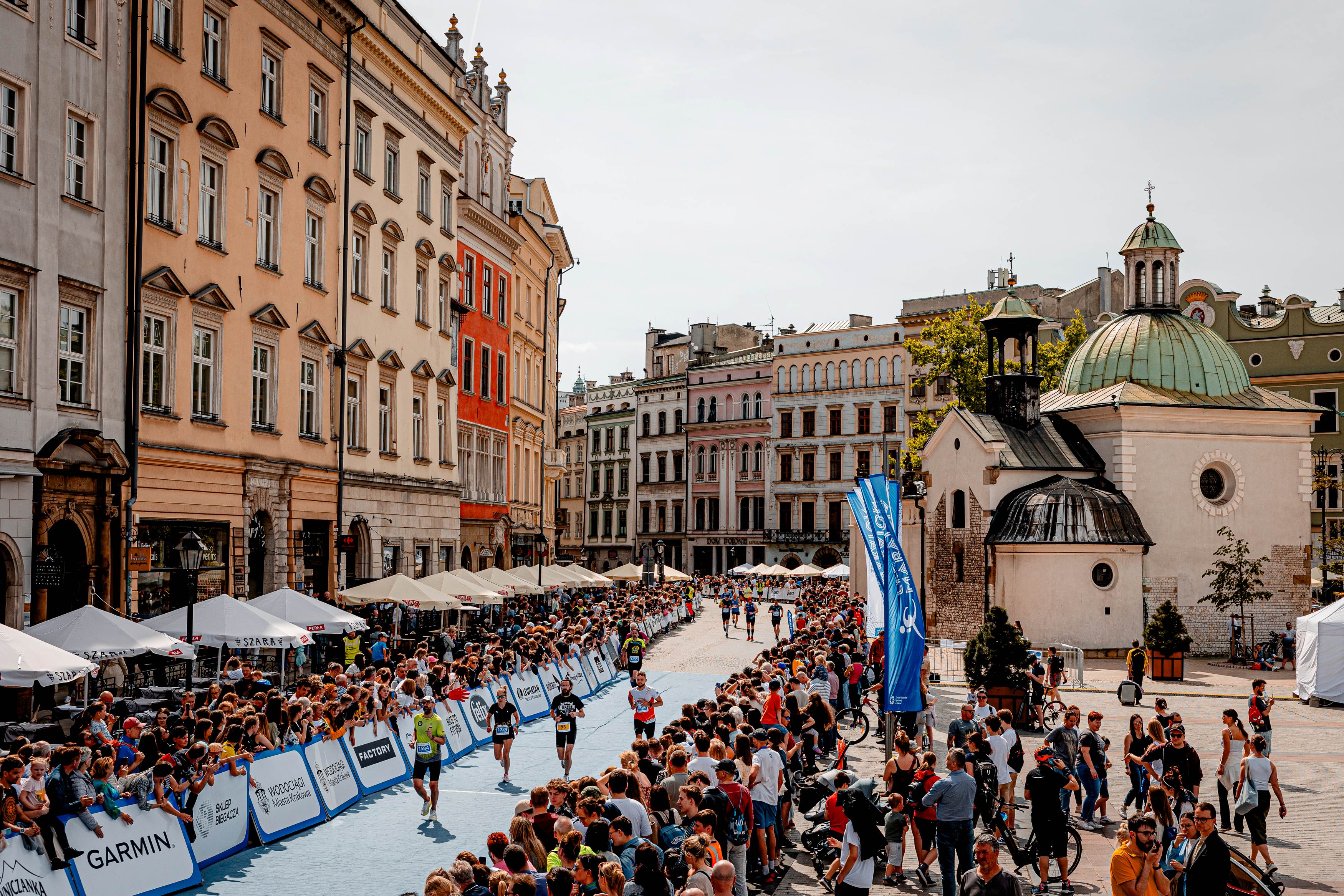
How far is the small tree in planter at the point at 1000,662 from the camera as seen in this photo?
84.6 feet

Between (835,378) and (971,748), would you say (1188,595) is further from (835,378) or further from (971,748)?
(835,378)

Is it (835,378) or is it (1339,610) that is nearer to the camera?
(1339,610)

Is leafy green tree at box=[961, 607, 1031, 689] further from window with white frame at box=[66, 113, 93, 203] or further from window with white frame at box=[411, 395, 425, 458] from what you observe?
window with white frame at box=[66, 113, 93, 203]

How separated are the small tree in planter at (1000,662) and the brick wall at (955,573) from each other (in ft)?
55.2

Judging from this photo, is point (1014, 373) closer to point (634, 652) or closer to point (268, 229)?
point (634, 652)

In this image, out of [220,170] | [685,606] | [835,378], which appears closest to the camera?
[220,170]

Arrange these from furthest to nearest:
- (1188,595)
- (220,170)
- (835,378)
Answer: (835,378)
(1188,595)
(220,170)

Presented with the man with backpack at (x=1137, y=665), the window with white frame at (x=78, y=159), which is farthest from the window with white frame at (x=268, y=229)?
the man with backpack at (x=1137, y=665)

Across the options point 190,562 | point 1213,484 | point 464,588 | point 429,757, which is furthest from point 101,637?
point 1213,484

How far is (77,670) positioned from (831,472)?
73.7m

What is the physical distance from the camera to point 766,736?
15297 millimetres

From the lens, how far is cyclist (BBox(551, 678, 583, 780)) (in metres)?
19.5

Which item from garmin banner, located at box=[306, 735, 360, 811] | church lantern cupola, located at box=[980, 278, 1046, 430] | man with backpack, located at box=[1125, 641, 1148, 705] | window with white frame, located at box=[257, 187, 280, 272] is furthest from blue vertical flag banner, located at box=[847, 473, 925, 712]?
church lantern cupola, located at box=[980, 278, 1046, 430]

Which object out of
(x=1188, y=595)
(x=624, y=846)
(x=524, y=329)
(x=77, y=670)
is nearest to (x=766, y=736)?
(x=624, y=846)
